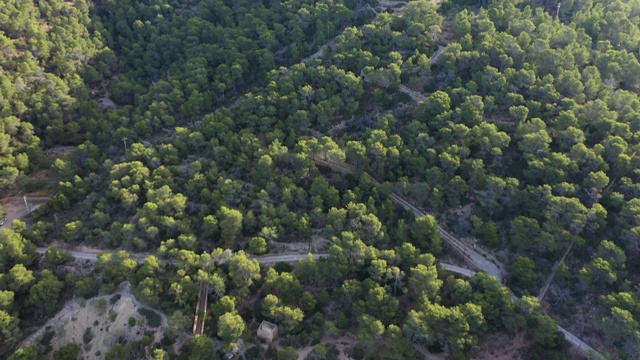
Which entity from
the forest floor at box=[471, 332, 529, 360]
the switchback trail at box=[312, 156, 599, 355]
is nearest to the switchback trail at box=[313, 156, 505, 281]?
the switchback trail at box=[312, 156, 599, 355]

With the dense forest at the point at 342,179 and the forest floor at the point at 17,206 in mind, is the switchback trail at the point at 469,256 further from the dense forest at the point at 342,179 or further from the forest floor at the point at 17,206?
the forest floor at the point at 17,206

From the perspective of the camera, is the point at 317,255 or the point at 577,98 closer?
the point at 317,255

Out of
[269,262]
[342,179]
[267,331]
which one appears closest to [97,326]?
[267,331]

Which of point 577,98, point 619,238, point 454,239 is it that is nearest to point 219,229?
point 454,239

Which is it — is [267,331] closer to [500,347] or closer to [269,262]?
[269,262]

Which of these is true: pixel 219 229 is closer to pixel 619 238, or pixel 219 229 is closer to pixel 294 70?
pixel 294 70

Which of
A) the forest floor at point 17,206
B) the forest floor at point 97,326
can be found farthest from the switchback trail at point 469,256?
the forest floor at point 17,206

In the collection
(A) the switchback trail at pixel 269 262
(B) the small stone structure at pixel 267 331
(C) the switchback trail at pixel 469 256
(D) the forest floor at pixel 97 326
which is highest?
(C) the switchback trail at pixel 469 256
